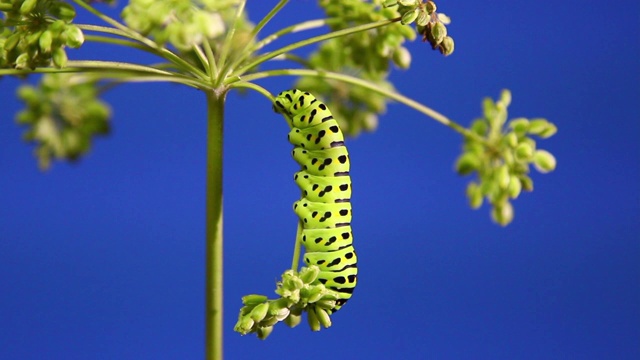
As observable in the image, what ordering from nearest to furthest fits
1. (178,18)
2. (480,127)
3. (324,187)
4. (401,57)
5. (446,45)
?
(178,18) < (446,45) < (324,187) < (480,127) < (401,57)

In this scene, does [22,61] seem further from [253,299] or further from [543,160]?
[543,160]

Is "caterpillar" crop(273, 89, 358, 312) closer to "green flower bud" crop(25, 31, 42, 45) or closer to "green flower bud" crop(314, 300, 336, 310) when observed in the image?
"green flower bud" crop(314, 300, 336, 310)

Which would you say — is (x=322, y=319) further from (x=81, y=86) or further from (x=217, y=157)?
(x=81, y=86)

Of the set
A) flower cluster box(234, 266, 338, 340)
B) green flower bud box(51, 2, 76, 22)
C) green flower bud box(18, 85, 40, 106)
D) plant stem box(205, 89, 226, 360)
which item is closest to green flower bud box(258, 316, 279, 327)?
flower cluster box(234, 266, 338, 340)

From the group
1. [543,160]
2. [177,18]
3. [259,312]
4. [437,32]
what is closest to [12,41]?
[177,18]

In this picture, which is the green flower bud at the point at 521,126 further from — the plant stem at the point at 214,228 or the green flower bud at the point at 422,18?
the plant stem at the point at 214,228
